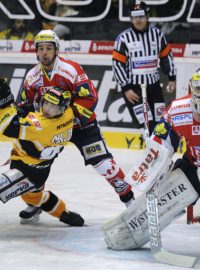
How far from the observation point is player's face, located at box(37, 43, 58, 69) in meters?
5.60

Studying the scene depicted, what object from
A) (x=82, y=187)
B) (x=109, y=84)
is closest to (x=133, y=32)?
(x=109, y=84)

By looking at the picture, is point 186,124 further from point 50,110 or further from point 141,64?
point 141,64

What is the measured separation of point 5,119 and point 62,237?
769mm

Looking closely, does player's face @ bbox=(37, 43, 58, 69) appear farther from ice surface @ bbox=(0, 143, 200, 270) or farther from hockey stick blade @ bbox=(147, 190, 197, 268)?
hockey stick blade @ bbox=(147, 190, 197, 268)

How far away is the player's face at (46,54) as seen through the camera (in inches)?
221

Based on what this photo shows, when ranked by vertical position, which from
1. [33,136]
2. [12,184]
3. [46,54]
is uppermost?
[46,54]

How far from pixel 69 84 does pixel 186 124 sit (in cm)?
120

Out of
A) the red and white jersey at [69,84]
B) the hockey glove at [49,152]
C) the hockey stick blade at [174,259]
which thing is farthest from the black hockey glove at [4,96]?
the hockey stick blade at [174,259]

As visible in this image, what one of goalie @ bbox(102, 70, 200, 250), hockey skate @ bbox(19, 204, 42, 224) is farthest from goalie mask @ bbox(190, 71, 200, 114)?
hockey skate @ bbox(19, 204, 42, 224)

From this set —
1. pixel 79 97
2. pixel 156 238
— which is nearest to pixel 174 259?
pixel 156 238

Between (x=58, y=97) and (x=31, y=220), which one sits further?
(x=31, y=220)

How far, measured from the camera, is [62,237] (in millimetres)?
5215

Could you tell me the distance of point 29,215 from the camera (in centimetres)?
559

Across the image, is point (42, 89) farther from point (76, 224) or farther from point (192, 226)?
point (192, 226)
